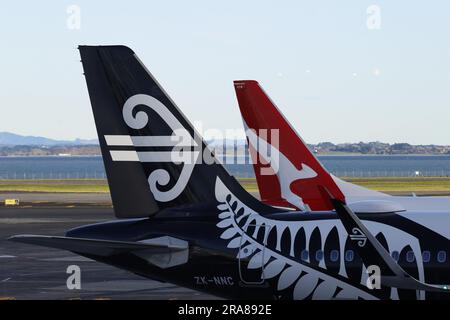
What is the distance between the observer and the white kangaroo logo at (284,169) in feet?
129

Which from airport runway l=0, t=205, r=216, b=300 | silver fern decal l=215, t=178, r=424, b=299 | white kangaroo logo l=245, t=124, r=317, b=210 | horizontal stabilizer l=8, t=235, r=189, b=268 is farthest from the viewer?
white kangaroo logo l=245, t=124, r=317, b=210

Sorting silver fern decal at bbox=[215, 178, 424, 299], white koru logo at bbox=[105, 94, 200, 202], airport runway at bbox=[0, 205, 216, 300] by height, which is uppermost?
white koru logo at bbox=[105, 94, 200, 202]

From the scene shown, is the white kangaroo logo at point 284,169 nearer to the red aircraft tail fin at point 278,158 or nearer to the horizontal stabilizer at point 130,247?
the red aircraft tail fin at point 278,158

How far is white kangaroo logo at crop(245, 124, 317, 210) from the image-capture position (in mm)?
39219

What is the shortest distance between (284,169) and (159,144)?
42.7 ft

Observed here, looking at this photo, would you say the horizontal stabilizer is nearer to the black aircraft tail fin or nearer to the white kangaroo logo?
the black aircraft tail fin

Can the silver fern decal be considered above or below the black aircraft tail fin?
below

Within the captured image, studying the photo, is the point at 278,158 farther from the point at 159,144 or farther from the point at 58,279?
the point at 159,144

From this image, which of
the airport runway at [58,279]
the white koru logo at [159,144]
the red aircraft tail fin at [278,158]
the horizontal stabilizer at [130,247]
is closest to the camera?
the horizontal stabilizer at [130,247]

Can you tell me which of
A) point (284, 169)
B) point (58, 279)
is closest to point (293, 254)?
point (284, 169)

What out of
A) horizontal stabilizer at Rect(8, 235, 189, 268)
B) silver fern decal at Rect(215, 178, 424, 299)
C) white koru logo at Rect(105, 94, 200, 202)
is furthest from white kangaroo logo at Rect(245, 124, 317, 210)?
horizontal stabilizer at Rect(8, 235, 189, 268)

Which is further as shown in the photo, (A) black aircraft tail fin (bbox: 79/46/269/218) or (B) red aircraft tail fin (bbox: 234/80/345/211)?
(B) red aircraft tail fin (bbox: 234/80/345/211)

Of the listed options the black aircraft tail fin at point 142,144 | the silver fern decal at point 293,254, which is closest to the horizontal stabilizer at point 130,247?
the silver fern decal at point 293,254

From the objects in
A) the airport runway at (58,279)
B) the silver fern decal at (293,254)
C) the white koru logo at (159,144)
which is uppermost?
the white koru logo at (159,144)
